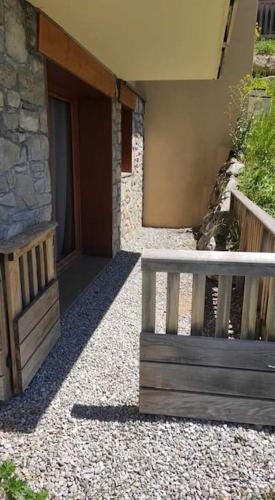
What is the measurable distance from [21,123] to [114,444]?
201 cm

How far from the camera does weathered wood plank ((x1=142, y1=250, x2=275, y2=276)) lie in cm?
183

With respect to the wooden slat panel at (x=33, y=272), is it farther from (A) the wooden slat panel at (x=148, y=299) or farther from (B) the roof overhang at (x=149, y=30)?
(B) the roof overhang at (x=149, y=30)

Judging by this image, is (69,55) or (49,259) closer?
(49,259)

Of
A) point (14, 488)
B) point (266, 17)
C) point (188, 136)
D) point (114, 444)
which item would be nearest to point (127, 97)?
point (188, 136)

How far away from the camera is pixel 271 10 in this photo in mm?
10797

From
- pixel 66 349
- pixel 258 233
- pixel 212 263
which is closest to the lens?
pixel 212 263

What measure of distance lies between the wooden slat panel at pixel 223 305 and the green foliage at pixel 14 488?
1111 millimetres

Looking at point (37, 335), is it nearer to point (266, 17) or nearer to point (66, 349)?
point (66, 349)

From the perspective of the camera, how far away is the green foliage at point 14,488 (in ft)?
5.01

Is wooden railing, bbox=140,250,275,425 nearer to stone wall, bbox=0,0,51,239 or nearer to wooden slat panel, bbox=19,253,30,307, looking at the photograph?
wooden slat panel, bbox=19,253,30,307

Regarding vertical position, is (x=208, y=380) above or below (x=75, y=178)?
below

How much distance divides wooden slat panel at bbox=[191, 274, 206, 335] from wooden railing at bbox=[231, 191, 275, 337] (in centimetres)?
65

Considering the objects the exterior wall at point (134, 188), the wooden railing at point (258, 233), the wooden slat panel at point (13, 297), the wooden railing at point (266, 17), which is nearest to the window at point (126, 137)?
the exterior wall at point (134, 188)

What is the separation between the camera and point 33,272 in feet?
8.00
